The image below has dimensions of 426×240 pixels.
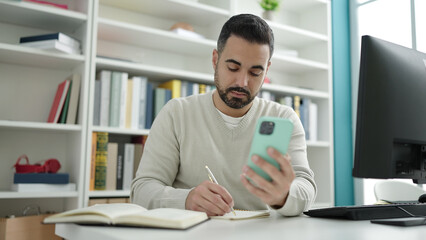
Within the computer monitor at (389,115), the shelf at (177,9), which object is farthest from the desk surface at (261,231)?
the shelf at (177,9)

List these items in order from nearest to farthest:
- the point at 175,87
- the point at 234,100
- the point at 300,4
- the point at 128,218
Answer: the point at 128,218
the point at 234,100
the point at 175,87
the point at 300,4

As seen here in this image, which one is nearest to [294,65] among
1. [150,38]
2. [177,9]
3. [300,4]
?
[300,4]

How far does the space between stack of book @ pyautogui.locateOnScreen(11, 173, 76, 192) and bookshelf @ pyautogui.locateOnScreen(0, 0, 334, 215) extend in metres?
0.03

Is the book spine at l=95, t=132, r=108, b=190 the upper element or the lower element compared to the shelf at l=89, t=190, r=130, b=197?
upper

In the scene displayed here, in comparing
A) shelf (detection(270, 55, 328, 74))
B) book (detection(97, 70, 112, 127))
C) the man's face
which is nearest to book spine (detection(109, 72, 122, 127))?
book (detection(97, 70, 112, 127))

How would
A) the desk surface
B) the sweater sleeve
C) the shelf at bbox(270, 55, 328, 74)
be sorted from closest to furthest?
the desk surface
the sweater sleeve
the shelf at bbox(270, 55, 328, 74)

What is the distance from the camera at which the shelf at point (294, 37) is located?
294 cm

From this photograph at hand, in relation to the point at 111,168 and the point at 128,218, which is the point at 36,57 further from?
the point at 128,218

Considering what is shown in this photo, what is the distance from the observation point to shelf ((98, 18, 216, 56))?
2281 millimetres

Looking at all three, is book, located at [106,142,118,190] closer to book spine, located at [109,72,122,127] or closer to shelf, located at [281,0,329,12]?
book spine, located at [109,72,122,127]

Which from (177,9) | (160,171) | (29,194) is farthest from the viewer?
(177,9)

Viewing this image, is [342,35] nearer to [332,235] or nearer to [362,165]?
[362,165]

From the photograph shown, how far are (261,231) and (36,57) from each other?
1725 millimetres

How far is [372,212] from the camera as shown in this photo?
1.02 metres
